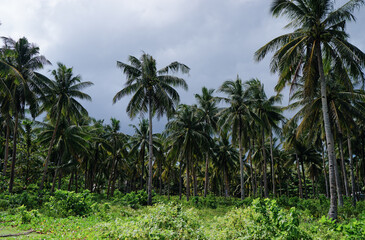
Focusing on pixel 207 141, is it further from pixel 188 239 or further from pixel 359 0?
pixel 188 239

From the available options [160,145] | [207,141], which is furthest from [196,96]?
[160,145]

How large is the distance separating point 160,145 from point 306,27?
22.6 meters

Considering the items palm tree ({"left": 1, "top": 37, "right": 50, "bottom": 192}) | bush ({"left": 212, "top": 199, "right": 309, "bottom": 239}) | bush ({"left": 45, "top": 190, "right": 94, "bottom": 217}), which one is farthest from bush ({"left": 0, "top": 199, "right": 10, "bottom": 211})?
bush ({"left": 212, "top": 199, "right": 309, "bottom": 239})

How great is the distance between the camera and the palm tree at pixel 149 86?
20.5m

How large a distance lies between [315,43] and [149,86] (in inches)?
487

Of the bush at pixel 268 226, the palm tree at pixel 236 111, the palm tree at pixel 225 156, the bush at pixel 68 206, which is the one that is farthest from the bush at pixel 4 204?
the palm tree at pixel 225 156

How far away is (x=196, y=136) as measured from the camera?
24.9 m

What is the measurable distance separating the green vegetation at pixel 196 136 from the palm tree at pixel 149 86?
10 centimetres

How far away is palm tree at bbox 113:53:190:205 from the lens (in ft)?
67.3

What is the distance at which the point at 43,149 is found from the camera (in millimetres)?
29047

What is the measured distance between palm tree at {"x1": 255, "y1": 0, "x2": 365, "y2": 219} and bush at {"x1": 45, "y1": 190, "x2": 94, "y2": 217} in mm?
12710

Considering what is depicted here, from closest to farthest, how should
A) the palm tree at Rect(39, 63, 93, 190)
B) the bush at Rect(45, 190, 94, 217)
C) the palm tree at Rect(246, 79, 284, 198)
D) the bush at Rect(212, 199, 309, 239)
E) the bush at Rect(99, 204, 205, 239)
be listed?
1. the bush at Rect(212, 199, 309, 239)
2. the bush at Rect(99, 204, 205, 239)
3. the bush at Rect(45, 190, 94, 217)
4. the palm tree at Rect(39, 63, 93, 190)
5. the palm tree at Rect(246, 79, 284, 198)

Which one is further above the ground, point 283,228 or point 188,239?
point 283,228

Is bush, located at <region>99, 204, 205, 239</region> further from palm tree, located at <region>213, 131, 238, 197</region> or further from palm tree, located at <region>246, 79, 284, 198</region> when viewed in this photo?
palm tree, located at <region>213, 131, 238, 197</region>
